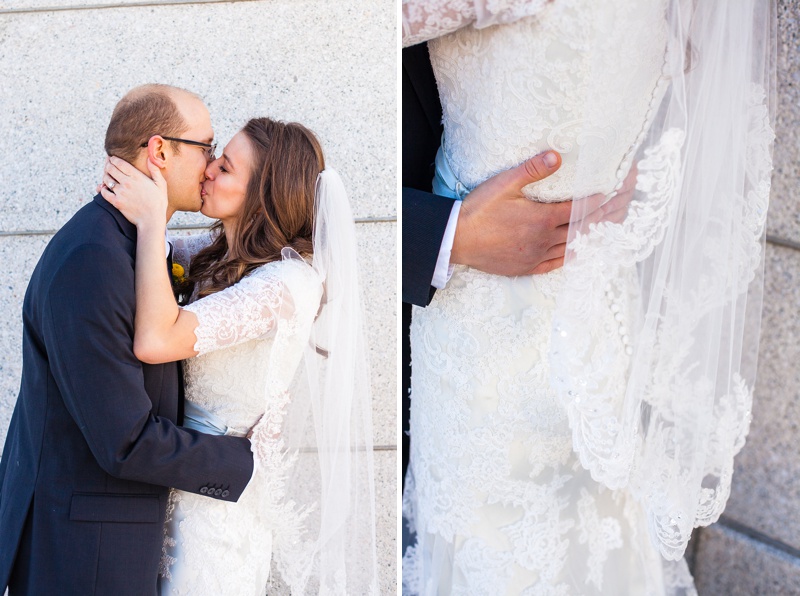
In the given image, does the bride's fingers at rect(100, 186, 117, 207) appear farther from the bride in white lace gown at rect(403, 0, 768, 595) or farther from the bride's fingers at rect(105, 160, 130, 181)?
the bride in white lace gown at rect(403, 0, 768, 595)

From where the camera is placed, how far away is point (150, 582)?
6.60ft

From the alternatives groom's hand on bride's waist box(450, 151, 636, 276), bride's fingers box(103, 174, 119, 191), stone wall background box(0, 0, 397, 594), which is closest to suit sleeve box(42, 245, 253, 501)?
bride's fingers box(103, 174, 119, 191)

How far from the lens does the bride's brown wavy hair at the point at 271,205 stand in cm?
229

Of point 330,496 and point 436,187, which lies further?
point 330,496

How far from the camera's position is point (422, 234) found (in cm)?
183

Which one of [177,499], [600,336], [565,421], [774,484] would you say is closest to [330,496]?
[177,499]

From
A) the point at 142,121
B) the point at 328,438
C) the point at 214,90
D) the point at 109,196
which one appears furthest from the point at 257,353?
the point at 214,90

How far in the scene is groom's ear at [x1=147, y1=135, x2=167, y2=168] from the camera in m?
2.12

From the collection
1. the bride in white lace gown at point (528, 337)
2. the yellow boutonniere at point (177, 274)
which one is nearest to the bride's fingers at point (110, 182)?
the yellow boutonniere at point (177, 274)

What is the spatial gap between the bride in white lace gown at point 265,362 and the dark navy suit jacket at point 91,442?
106 mm

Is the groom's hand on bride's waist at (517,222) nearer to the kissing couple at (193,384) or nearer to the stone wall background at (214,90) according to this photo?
the kissing couple at (193,384)

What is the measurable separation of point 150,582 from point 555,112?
1553mm

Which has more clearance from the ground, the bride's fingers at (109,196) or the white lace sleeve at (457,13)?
the white lace sleeve at (457,13)

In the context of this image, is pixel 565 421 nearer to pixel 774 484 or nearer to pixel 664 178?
pixel 664 178
